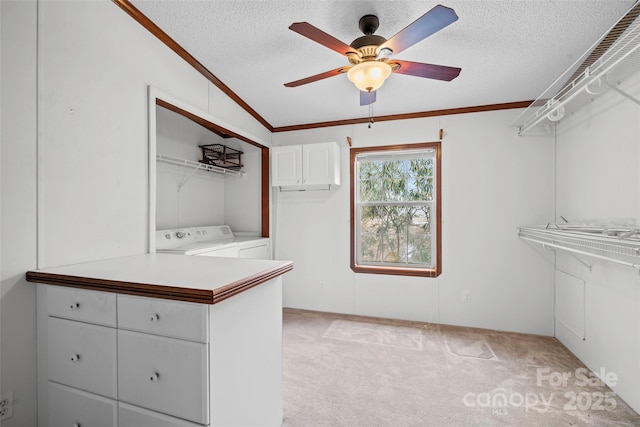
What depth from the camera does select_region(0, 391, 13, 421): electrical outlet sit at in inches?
54.2

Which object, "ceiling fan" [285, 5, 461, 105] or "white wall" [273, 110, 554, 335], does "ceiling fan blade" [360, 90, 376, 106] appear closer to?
"ceiling fan" [285, 5, 461, 105]

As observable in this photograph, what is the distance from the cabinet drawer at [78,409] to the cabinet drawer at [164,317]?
1.28ft

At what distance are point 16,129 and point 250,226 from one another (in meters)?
2.59

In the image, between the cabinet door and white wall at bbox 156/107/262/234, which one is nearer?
white wall at bbox 156/107/262/234

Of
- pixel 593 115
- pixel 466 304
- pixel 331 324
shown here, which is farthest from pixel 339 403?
pixel 593 115

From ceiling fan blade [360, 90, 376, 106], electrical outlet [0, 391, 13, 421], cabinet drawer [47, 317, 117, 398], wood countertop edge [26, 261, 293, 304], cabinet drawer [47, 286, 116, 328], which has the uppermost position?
ceiling fan blade [360, 90, 376, 106]

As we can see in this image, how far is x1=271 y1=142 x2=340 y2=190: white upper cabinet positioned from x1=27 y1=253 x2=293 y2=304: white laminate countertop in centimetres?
183

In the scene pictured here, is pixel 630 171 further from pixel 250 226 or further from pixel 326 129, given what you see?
pixel 250 226

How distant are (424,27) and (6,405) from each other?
8.89 feet

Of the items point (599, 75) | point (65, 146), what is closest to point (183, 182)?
point (65, 146)

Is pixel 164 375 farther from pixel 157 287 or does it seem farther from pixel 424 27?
pixel 424 27

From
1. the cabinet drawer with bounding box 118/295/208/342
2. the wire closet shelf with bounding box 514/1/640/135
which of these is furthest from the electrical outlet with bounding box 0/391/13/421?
the wire closet shelf with bounding box 514/1/640/135

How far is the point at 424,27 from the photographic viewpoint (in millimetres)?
1429

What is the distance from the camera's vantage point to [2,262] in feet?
4.51
